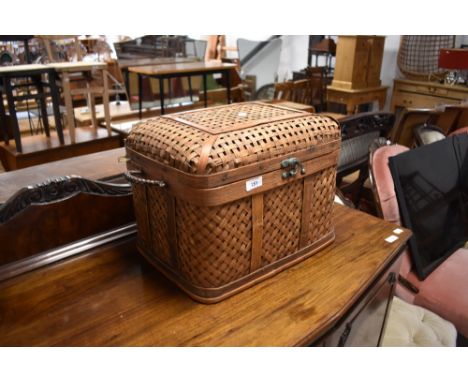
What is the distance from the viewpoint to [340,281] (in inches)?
31.5

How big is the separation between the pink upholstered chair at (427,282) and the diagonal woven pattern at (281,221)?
0.65 metres

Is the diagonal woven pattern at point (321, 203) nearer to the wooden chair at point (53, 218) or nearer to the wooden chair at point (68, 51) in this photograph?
the wooden chair at point (53, 218)

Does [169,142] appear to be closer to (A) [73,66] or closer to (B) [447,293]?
(B) [447,293]

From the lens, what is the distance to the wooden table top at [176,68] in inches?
118

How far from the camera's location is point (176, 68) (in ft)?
10.4

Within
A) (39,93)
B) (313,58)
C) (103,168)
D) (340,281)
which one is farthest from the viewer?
(313,58)

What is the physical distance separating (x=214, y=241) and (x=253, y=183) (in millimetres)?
121

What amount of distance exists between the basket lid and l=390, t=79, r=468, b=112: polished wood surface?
2927mm

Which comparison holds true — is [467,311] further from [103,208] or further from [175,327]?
[103,208]

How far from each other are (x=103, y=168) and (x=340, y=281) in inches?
28.3

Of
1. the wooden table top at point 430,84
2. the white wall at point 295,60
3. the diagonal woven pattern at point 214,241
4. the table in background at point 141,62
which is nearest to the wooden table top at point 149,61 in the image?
the table in background at point 141,62

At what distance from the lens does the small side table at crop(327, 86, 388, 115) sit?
12.0 feet
